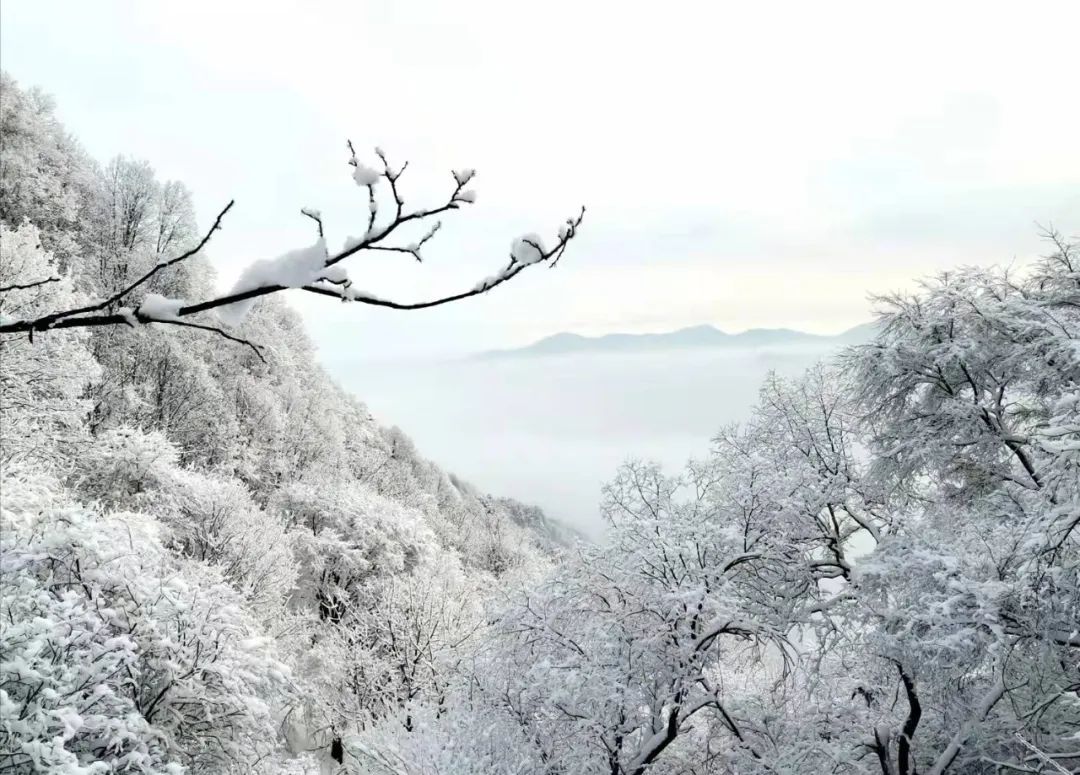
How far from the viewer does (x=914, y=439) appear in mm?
8195

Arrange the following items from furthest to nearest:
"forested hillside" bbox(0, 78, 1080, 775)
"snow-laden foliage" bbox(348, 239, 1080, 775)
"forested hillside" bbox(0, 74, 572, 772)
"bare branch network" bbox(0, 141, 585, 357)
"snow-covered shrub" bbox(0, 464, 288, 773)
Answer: "forested hillside" bbox(0, 74, 572, 772) → "snow-laden foliage" bbox(348, 239, 1080, 775) → "snow-covered shrub" bbox(0, 464, 288, 773) → "forested hillside" bbox(0, 78, 1080, 775) → "bare branch network" bbox(0, 141, 585, 357)

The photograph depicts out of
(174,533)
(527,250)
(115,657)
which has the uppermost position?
(527,250)

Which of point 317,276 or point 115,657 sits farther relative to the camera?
point 115,657

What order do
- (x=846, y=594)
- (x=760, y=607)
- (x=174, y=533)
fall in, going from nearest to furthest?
(x=846, y=594), (x=760, y=607), (x=174, y=533)

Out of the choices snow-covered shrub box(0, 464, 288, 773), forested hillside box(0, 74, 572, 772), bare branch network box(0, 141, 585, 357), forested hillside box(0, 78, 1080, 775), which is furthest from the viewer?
forested hillside box(0, 74, 572, 772)

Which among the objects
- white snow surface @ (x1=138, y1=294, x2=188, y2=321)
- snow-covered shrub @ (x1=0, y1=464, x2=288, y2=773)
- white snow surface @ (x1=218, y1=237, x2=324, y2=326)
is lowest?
snow-covered shrub @ (x1=0, y1=464, x2=288, y2=773)

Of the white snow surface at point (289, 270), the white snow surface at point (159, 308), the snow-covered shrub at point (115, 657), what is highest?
the white snow surface at point (289, 270)

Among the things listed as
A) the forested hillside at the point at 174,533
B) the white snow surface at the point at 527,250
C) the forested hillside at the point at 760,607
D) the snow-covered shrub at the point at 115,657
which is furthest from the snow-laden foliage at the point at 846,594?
the white snow surface at the point at 527,250

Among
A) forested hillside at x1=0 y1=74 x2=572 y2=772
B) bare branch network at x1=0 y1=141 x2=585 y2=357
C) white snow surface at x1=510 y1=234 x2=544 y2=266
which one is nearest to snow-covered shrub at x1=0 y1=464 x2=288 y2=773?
forested hillside at x1=0 y1=74 x2=572 y2=772

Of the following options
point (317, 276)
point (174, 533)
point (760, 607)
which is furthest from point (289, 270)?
point (174, 533)

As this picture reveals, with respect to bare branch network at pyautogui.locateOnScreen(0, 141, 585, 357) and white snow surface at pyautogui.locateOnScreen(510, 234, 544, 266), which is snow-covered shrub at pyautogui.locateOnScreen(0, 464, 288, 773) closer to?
bare branch network at pyautogui.locateOnScreen(0, 141, 585, 357)

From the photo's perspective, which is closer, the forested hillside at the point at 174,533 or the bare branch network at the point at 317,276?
the bare branch network at the point at 317,276

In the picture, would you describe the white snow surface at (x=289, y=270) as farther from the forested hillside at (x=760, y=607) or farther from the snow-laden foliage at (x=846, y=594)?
the snow-laden foliage at (x=846, y=594)

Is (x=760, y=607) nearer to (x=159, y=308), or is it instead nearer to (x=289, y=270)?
(x=289, y=270)
